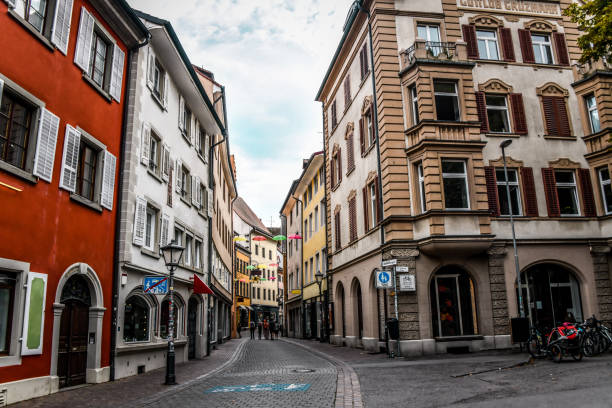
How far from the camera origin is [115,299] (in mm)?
14656

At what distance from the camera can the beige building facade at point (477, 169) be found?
19938mm

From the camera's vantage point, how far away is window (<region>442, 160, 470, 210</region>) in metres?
20.0

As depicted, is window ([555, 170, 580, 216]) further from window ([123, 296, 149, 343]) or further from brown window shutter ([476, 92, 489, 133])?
window ([123, 296, 149, 343])

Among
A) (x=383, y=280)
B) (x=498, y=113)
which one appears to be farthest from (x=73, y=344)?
(x=498, y=113)

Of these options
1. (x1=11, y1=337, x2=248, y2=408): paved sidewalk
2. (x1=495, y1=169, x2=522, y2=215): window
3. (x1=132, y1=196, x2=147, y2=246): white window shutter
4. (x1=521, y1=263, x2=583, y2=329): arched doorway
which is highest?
(x1=495, y1=169, x2=522, y2=215): window

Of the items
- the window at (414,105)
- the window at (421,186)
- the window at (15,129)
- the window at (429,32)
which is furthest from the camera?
the window at (429,32)

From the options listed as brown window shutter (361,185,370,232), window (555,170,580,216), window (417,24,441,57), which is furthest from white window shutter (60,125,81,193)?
window (555,170,580,216)

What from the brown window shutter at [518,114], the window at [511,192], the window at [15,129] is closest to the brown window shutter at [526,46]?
the brown window shutter at [518,114]

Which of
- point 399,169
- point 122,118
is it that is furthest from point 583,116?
point 122,118

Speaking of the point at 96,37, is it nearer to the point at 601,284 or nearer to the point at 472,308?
the point at 472,308

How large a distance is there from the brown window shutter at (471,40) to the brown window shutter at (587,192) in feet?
22.7

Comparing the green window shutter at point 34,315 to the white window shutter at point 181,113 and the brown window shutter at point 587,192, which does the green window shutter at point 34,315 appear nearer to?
the white window shutter at point 181,113

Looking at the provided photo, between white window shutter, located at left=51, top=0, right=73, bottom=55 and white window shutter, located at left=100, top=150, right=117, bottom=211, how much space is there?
10.6ft

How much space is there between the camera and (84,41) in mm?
13500
